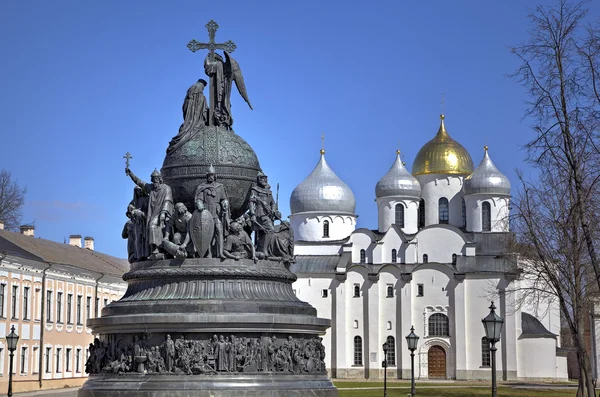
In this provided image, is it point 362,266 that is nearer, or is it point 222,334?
point 222,334

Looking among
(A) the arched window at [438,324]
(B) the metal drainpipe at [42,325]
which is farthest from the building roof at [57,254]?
(A) the arched window at [438,324]

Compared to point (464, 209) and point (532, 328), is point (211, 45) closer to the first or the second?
point (532, 328)

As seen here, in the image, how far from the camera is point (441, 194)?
8606cm

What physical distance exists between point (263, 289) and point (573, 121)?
718cm

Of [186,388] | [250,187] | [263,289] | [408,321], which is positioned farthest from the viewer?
[408,321]

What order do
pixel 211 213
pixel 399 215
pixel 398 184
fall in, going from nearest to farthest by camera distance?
pixel 211 213, pixel 398 184, pixel 399 215

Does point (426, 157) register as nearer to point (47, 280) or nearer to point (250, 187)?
point (47, 280)

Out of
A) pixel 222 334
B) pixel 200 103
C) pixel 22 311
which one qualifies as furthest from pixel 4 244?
pixel 222 334

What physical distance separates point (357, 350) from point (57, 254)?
3051 cm

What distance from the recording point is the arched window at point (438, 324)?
78.1 meters

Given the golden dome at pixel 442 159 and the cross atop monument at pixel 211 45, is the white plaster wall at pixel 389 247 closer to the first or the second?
the golden dome at pixel 442 159

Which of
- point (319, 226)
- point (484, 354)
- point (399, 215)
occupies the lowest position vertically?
point (484, 354)

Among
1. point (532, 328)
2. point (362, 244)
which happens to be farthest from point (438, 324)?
point (362, 244)

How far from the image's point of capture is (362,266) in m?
79.8
